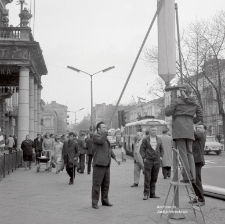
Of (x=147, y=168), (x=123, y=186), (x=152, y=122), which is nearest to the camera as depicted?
(x=147, y=168)

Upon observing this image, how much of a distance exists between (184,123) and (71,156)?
27.1 ft

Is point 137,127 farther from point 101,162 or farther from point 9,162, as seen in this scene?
point 101,162

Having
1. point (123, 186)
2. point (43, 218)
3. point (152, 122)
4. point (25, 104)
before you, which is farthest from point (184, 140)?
point (152, 122)

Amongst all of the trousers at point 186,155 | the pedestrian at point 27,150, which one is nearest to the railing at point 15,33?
the pedestrian at point 27,150

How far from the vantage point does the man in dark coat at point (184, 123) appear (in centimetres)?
725

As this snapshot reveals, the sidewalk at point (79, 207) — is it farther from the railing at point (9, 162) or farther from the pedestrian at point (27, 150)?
the pedestrian at point (27, 150)

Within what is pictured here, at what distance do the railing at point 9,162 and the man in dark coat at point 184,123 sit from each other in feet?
34.9

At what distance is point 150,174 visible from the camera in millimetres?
10914

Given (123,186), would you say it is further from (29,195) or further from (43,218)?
(43,218)

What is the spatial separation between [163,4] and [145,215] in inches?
156

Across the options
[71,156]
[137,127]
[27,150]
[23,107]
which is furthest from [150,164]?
[137,127]

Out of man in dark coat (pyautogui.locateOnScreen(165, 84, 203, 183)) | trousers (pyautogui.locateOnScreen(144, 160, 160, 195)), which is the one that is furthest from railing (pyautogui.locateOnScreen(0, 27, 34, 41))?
man in dark coat (pyautogui.locateOnScreen(165, 84, 203, 183))

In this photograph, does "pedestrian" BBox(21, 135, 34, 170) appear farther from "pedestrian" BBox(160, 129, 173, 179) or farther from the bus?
the bus

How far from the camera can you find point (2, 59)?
2348 centimetres
